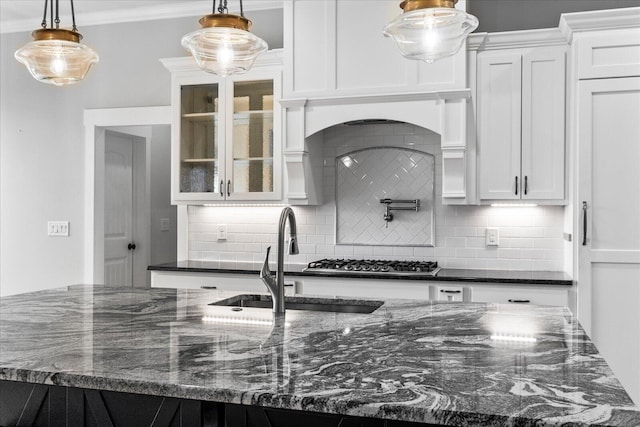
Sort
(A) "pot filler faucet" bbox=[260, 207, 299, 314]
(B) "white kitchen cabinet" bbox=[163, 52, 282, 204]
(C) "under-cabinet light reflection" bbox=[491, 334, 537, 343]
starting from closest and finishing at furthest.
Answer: (C) "under-cabinet light reflection" bbox=[491, 334, 537, 343], (A) "pot filler faucet" bbox=[260, 207, 299, 314], (B) "white kitchen cabinet" bbox=[163, 52, 282, 204]

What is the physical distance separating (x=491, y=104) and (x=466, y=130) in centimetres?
23

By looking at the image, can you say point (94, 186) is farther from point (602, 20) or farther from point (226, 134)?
point (602, 20)

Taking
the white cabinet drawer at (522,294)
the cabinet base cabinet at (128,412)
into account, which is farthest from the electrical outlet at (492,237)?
the cabinet base cabinet at (128,412)

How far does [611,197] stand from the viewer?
3.49 meters

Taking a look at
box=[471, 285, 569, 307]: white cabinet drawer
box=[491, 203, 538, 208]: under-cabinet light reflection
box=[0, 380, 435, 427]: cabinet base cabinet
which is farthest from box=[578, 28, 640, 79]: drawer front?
box=[0, 380, 435, 427]: cabinet base cabinet

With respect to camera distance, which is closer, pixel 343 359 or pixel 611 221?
pixel 343 359

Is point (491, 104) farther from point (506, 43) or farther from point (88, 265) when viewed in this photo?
point (88, 265)

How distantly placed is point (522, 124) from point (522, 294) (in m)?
1.07

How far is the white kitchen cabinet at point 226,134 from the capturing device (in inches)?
168

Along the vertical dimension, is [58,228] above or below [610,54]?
below

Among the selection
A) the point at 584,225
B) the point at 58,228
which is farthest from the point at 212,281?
the point at 584,225

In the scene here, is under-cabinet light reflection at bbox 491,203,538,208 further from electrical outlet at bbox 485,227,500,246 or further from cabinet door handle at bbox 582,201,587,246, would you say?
cabinet door handle at bbox 582,201,587,246

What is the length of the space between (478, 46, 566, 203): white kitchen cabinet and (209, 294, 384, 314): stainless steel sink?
1788mm

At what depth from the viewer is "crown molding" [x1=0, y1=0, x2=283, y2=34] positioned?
4637 mm
